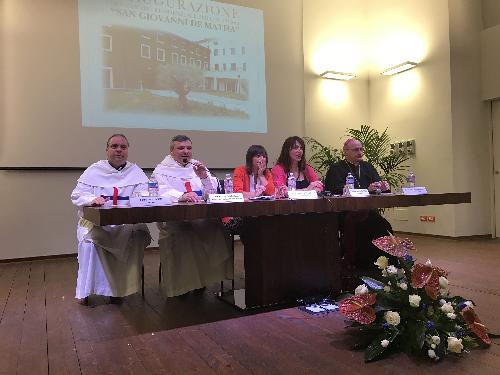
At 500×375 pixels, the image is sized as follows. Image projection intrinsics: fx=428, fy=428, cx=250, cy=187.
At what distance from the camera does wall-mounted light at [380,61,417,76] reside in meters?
5.85

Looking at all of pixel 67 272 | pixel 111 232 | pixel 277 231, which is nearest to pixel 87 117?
pixel 67 272

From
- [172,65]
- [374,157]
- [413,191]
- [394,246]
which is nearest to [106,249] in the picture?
[394,246]

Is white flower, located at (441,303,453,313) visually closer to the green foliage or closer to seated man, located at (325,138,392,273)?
seated man, located at (325,138,392,273)

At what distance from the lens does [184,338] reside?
2049 mm

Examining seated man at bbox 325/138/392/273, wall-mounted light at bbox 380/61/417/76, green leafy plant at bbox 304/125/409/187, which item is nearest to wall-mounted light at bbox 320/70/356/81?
wall-mounted light at bbox 380/61/417/76

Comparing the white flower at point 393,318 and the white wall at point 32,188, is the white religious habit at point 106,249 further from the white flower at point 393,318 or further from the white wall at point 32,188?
the white wall at point 32,188

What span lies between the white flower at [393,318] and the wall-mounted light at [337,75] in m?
5.02

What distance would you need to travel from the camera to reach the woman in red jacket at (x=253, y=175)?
3078 mm

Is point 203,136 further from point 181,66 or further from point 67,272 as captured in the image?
point 67,272

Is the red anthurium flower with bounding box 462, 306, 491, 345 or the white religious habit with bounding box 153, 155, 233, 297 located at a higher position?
the white religious habit with bounding box 153, 155, 233, 297

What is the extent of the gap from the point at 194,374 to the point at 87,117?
3694 mm

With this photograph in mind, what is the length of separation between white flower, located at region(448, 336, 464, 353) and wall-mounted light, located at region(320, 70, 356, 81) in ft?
16.8

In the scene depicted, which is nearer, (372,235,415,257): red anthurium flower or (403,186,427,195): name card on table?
(372,235,415,257): red anthurium flower

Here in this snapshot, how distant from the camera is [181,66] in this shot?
5086mm
